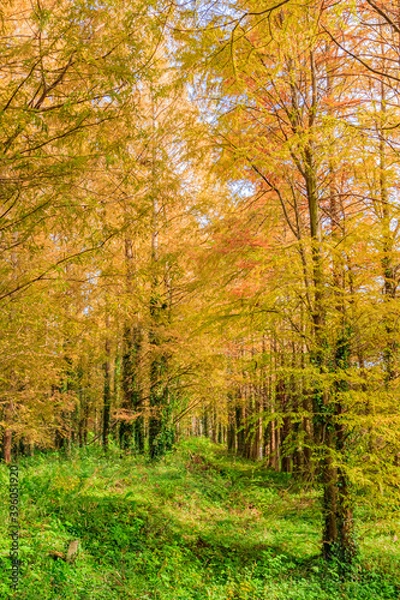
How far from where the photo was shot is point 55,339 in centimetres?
816

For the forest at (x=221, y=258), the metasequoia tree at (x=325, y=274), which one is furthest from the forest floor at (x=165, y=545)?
the metasequoia tree at (x=325, y=274)

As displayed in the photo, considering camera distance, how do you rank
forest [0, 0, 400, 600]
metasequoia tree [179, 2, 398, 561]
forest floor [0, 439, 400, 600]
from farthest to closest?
metasequoia tree [179, 2, 398, 561], forest floor [0, 439, 400, 600], forest [0, 0, 400, 600]

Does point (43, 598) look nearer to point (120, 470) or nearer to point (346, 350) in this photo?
point (346, 350)

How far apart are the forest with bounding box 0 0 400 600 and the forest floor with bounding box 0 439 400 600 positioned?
40mm

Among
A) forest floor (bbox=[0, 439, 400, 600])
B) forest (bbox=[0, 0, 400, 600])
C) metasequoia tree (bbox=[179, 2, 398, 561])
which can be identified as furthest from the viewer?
metasequoia tree (bbox=[179, 2, 398, 561])

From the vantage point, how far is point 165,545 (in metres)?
6.27

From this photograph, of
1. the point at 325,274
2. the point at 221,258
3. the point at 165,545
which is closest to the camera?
the point at 325,274

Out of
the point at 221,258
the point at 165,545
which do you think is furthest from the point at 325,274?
the point at 165,545

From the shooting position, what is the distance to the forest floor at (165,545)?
4762 millimetres

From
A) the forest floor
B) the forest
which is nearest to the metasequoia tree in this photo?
the forest

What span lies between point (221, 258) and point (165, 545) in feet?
15.7

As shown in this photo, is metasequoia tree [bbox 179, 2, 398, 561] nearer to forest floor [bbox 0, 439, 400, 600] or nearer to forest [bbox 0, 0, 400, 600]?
forest [bbox 0, 0, 400, 600]

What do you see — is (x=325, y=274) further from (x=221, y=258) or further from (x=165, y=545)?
(x=165, y=545)

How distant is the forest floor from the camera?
15.6 ft
